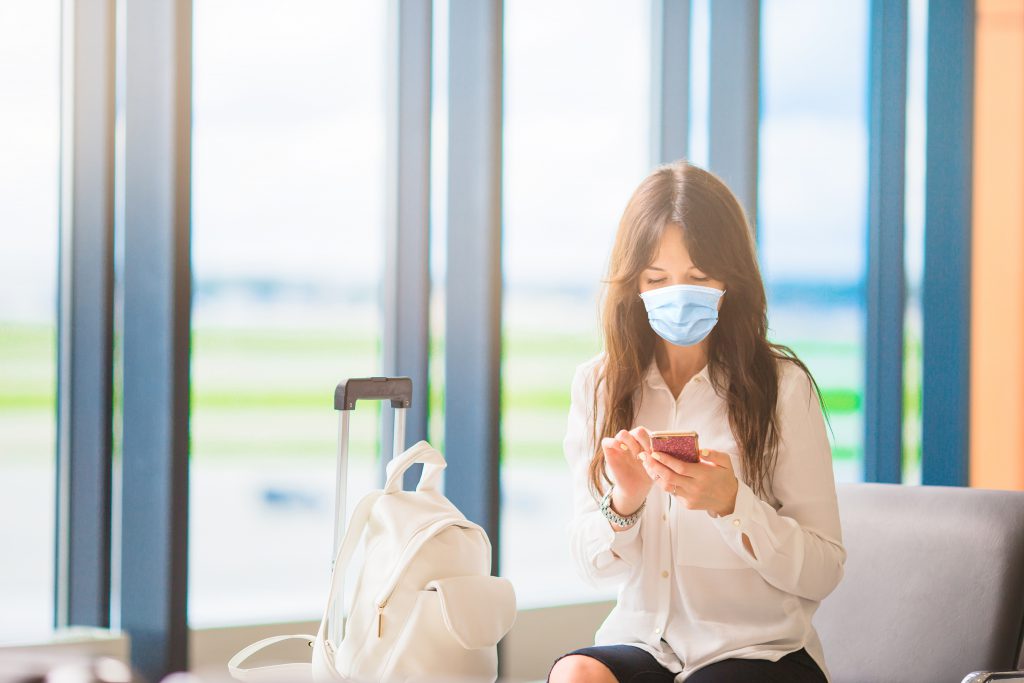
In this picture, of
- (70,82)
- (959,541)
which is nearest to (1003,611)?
(959,541)

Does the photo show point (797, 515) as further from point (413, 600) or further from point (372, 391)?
point (372, 391)

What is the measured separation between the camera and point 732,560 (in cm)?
166

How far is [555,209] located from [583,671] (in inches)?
83.3

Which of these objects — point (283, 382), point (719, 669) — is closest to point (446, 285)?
point (283, 382)

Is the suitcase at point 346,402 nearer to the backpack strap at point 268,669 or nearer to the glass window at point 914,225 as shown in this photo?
the backpack strap at point 268,669

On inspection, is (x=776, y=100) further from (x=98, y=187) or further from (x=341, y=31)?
(x=98, y=187)

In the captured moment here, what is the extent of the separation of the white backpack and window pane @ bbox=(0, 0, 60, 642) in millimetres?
1155

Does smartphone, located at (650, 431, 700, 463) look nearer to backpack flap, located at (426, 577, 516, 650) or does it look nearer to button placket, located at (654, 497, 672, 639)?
button placket, located at (654, 497, 672, 639)

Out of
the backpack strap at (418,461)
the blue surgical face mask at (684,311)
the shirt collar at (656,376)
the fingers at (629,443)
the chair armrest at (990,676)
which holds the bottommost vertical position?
the chair armrest at (990,676)

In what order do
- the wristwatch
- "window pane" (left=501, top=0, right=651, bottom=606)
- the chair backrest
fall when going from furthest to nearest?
"window pane" (left=501, top=0, right=651, bottom=606), the chair backrest, the wristwatch

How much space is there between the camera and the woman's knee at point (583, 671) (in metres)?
1.52

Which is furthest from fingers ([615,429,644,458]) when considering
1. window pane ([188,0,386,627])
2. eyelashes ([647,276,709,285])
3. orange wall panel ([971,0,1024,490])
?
orange wall panel ([971,0,1024,490])

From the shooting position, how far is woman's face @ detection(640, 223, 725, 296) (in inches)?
68.7

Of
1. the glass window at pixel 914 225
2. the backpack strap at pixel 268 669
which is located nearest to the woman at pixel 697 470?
the backpack strap at pixel 268 669
